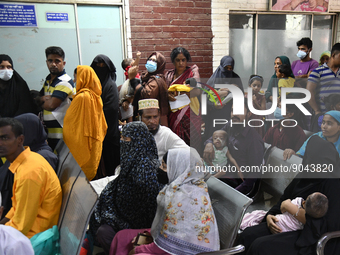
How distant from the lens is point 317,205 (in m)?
1.55

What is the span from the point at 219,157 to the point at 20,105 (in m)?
1.98

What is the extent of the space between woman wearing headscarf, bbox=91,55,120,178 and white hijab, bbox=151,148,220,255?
5.71 feet

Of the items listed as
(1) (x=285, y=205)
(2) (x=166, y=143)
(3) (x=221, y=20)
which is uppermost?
(3) (x=221, y=20)

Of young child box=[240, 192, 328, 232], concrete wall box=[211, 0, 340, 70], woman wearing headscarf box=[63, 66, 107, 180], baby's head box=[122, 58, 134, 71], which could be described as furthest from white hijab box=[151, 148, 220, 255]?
concrete wall box=[211, 0, 340, 70]

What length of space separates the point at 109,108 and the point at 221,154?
4.34ft

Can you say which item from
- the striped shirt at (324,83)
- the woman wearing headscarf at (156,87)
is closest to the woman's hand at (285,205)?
the striped shirt at (324,83)

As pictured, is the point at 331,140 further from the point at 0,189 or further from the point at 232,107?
the point at 0,189

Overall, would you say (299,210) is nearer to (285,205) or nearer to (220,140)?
(285,205)

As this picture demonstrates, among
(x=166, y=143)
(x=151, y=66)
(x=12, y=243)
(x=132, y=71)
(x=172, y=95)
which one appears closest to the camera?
(x=12, y=243)

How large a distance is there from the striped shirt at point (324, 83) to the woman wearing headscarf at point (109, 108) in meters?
2.04

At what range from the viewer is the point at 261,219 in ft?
6.29

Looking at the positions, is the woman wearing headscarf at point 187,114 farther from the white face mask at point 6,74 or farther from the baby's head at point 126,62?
the white face mask at point 6,74

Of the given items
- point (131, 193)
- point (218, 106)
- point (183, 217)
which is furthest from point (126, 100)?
point (183, 217)

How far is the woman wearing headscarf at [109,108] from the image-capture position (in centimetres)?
305
